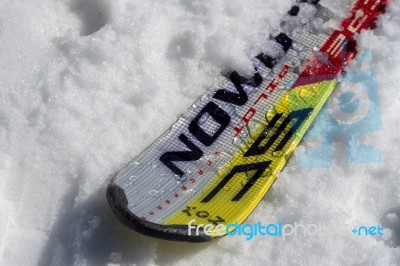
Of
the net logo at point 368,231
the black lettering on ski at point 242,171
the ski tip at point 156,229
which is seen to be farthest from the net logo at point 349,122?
the ski tip at point 156,229

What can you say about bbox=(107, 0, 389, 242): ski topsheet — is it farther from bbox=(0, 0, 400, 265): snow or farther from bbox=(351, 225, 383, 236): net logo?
bbox=(351, 225, 383, 236): net logo

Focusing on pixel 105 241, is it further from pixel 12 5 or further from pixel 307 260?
pixel 12 5

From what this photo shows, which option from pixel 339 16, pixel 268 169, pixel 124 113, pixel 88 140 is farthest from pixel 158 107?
pixel 339 16

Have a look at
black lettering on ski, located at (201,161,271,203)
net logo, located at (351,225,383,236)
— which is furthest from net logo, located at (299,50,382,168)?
net logo, located at (351,225,383,236)

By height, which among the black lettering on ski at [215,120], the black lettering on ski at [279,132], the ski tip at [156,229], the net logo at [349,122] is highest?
the net logo at [349,122]

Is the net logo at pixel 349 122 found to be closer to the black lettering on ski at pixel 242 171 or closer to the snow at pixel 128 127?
the snow at pixel 128 127

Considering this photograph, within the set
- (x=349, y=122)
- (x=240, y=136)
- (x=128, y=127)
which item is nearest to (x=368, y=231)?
(x=349, y=122)
